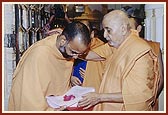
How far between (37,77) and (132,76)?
0.38 m

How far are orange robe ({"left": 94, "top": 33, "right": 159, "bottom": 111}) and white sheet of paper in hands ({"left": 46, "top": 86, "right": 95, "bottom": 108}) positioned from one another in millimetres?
75

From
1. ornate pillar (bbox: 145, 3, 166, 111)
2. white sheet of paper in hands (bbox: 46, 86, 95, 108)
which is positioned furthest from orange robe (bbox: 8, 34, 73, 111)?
ornate pillar (bbox: 145, 3, 166, 111)

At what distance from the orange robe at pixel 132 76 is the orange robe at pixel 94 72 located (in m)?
0.02

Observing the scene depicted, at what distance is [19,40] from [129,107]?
52 cm

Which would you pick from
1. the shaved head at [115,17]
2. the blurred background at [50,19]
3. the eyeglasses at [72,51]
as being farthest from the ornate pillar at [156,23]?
the eyeglasses at [72,51]

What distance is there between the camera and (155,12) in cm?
156

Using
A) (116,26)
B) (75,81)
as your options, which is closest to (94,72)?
(75,81)

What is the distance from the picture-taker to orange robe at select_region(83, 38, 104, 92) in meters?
1.58

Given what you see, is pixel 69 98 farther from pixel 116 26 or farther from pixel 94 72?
pixel 116 26

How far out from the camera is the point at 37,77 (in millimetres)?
1548

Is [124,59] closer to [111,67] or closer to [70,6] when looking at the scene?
[111,67]

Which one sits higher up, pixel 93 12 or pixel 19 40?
pixel 93 12

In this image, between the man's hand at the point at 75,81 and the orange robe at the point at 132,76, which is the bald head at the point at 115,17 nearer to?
the orange robe at the point at 132,76

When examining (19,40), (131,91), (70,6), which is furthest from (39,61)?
(131,91)
